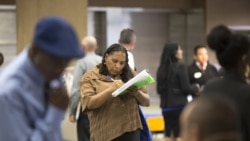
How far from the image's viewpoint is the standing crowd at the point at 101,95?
6.29 feet

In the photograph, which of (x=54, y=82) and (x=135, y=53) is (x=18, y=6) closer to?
(x=135, y=53)

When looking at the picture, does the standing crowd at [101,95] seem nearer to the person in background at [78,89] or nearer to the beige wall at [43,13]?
the person in background at [78,89]

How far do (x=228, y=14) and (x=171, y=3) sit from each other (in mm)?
1346

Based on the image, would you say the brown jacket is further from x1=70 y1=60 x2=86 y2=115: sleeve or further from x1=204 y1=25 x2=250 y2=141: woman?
x1=70 y1=60 x2=86 y2=115: sleeve

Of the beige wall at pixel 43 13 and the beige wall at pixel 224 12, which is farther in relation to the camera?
the beige wall at pixel 224 12

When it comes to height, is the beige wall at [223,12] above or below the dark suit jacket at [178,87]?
above

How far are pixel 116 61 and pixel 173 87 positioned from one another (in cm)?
298

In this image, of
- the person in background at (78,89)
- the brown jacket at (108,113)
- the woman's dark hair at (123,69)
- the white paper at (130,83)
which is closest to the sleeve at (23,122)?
the white paper at (130,83)

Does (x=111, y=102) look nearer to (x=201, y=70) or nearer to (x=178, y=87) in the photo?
(x=178, y=87)

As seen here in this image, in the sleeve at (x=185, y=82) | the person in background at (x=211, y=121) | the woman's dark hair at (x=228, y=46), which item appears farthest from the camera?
the sleeve at (x=185, y=82)

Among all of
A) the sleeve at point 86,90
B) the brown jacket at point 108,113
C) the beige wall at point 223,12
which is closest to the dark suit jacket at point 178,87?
the brown jacket at point 108,113

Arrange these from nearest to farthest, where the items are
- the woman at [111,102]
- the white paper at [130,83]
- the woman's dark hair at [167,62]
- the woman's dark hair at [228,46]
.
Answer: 1. the woman's dark hair at [228,46]
2. the white paper at [130,83]
3. the woman at [111,102]
4. the woman's dark hair at [167,62]

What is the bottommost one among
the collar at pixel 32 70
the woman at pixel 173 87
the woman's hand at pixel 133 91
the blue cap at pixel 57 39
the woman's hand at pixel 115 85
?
the woman at pixel 173 87

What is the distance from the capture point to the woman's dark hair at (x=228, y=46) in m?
3.17
